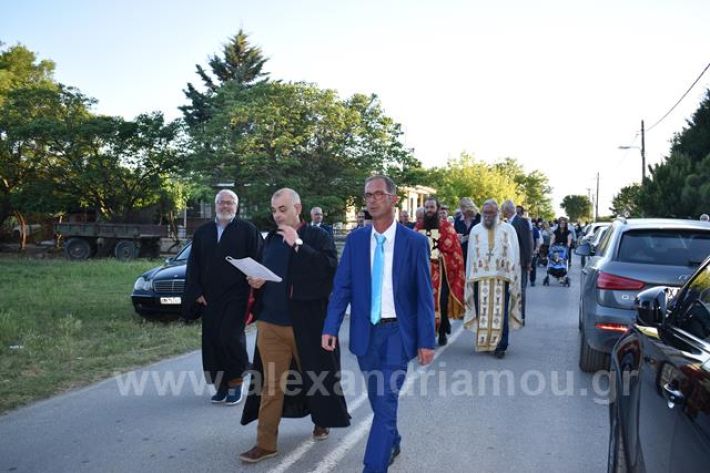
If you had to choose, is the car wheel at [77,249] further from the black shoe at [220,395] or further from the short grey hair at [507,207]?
the black shoe at [220,395]

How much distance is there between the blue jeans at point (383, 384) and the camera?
14.0 ft

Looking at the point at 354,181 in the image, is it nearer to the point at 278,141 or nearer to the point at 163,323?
the point at 278,141

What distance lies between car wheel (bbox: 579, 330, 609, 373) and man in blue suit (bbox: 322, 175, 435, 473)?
386cm

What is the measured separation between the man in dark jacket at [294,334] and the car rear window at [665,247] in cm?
334

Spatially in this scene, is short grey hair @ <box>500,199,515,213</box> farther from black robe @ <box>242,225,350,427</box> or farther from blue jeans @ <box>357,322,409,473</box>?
blue jeans @ <box>357,322,409,473</box>

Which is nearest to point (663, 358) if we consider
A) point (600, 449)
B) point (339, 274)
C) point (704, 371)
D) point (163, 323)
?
point (704, 371)

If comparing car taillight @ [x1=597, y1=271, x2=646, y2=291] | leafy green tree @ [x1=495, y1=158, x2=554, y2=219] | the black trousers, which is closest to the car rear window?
car taillight @ [x1=597, y1=271, x2=646, y2=291]

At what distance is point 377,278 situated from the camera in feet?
14.8

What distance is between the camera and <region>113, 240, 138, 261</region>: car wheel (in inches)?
1251

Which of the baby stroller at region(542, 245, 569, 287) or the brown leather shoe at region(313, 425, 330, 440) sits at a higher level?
the baby stroller at region(542, 245, 569, 287)

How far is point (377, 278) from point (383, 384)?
0.64 meters

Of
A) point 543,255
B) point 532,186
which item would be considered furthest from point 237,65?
point 532,186

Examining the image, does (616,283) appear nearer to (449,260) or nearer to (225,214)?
(449,260)

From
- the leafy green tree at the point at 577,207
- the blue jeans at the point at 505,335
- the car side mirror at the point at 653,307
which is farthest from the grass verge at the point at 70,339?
the leafy green tree at the point at 577,207
